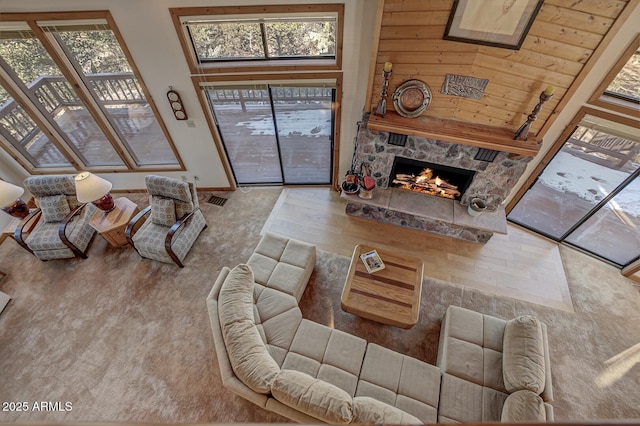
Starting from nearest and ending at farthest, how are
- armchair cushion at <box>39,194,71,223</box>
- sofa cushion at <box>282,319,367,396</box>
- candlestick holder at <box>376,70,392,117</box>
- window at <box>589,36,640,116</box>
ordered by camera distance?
1. sofa cushion at <box>282,319,367,396</box>
2. window at <box>589,36,640,116</box>
3. candlestick holder at <box>376,70,392,117</box>
4. armchair cushion at <box>39,194,71,223</box>

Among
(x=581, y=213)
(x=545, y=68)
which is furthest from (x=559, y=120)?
(x=581, y=213)

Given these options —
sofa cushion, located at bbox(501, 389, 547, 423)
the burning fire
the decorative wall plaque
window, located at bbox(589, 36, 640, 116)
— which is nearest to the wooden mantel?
the decorative wall plaque

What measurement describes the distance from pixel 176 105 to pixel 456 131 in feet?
12.3

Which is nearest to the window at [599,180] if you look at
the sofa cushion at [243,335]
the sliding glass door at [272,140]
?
the sliding glass door at [272,140]

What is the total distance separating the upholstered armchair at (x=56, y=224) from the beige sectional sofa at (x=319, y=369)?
2638 mm

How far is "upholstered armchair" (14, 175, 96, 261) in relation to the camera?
3.95 metres

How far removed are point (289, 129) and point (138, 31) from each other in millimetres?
2668

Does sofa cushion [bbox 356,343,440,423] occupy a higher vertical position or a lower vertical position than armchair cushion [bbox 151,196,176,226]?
lower

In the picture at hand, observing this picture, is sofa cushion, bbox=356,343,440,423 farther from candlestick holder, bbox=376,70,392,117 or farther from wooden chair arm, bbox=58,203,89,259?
wooden chair arm, bbox=58,203,89,259

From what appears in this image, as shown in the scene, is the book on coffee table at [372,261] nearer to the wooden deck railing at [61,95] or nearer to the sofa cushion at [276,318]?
the sofa cushion at [276,318]

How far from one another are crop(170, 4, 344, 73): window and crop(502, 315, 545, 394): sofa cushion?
11.4ft

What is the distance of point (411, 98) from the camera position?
347 centimetres

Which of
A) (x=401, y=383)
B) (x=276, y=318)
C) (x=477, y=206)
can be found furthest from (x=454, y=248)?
(x=276, y=318)

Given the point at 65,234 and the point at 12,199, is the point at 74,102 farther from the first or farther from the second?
the point at 65,234
